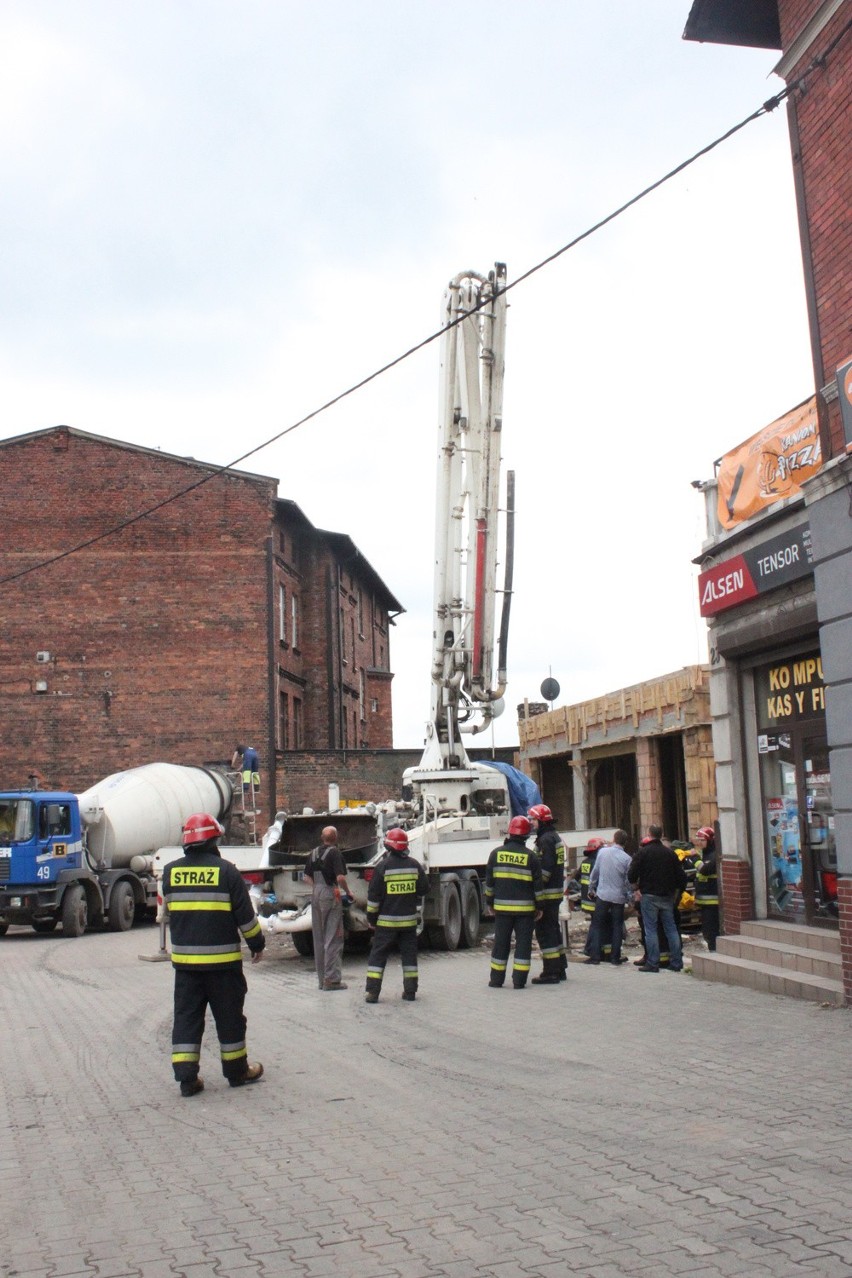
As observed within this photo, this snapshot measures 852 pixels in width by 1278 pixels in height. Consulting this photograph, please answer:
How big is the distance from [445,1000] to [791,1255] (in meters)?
7.14

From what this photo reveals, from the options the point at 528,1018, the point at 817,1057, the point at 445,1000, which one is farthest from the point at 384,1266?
the point at 445,1000

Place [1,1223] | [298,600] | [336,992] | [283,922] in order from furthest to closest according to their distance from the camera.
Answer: [298,600] → [283,922] → [336,992] → [1,1223]

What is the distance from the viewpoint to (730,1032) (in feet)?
29.2

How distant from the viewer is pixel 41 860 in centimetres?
1991

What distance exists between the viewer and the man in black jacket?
1295 cm

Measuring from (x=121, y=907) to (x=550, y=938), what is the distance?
1179cm

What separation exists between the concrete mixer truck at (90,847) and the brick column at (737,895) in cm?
1191

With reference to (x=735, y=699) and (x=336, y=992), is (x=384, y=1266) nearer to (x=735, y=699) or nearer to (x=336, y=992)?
(x=336, y=992)

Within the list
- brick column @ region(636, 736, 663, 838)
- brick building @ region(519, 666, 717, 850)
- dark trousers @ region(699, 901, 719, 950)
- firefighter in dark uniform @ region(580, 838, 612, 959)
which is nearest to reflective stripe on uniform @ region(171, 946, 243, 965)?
dark trousers @ region(699, 901, 719, 950)

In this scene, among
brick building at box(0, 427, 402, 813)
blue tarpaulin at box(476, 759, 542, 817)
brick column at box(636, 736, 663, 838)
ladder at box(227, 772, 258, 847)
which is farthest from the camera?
brick building at box(0, 427, 402, 813)

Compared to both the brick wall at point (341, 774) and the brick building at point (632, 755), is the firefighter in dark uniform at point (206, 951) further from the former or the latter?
the brick wall at point (341, 774)

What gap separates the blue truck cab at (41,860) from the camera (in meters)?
19.7

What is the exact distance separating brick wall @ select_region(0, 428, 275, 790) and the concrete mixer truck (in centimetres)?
726

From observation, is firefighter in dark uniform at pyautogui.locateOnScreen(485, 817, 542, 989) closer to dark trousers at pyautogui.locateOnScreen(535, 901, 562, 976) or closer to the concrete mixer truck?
dark trousers at pyautogui.locateOnScreen(535, 901, 562, 976)
